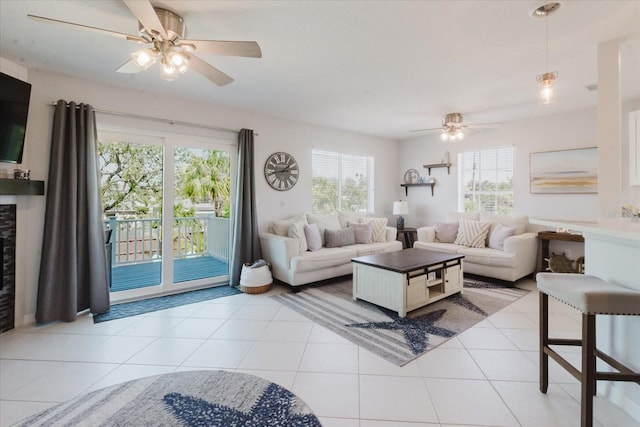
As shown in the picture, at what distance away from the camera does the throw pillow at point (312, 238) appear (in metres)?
4.31

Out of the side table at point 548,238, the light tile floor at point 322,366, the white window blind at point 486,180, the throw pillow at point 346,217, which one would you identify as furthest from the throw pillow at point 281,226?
the side table at point 548,238

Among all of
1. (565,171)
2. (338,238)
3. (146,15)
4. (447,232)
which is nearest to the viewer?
(146,15)

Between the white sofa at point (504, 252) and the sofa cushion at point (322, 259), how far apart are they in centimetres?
152

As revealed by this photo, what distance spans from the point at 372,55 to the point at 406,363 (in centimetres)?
260

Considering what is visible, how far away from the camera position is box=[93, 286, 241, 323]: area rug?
3125mm

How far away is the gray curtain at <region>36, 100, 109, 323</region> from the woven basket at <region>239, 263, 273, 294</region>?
150 cm

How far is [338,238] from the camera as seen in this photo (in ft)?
15.1

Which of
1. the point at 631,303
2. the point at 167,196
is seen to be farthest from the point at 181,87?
the point at 631,303

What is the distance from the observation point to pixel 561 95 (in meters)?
3.65

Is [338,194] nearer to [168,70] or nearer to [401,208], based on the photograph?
[401,208]

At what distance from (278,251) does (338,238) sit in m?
1.04

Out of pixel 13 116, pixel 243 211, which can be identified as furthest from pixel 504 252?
pixel 13 116

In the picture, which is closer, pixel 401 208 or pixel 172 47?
pixel 172 47

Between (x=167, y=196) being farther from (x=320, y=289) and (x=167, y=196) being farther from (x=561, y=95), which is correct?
(x=561, y=95)
